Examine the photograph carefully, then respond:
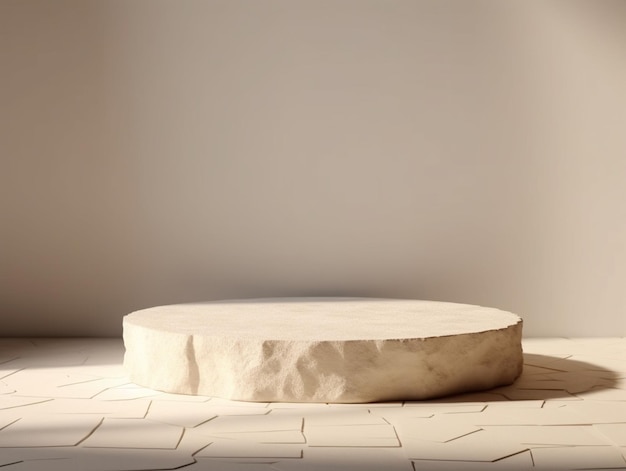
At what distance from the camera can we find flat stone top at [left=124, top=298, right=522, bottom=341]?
132 inches

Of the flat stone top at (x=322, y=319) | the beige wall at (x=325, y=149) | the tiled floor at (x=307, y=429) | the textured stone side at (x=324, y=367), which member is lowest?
the tiled floor at (x=307, y=429)

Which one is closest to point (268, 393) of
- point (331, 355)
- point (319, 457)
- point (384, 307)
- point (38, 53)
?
point (331, 355)

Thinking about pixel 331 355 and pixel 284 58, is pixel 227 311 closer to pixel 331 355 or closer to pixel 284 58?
pixel 331 355

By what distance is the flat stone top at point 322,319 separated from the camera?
3.36 metres

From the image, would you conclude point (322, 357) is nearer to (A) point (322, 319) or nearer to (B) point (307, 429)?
(B) point (307, 429)

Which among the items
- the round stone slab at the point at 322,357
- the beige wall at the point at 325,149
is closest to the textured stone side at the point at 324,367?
the round stone slab at the point at 322,357

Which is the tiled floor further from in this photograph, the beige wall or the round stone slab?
the beige wall

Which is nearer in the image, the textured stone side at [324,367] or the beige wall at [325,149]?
the textured stone side at [324,367]

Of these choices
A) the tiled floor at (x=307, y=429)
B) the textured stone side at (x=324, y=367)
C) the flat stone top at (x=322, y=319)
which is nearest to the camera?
the tiled floor at (x=307, y=429)

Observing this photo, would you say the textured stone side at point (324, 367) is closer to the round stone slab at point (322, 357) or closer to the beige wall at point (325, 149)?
the round stone slab at point (322, 357)

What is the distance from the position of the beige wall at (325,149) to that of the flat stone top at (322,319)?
0.58m

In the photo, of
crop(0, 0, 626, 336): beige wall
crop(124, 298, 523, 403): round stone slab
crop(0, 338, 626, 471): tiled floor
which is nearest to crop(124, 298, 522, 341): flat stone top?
crop(124, 298, 523, 403): round stone slab

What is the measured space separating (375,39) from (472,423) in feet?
8.42

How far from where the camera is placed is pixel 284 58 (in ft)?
15.9
